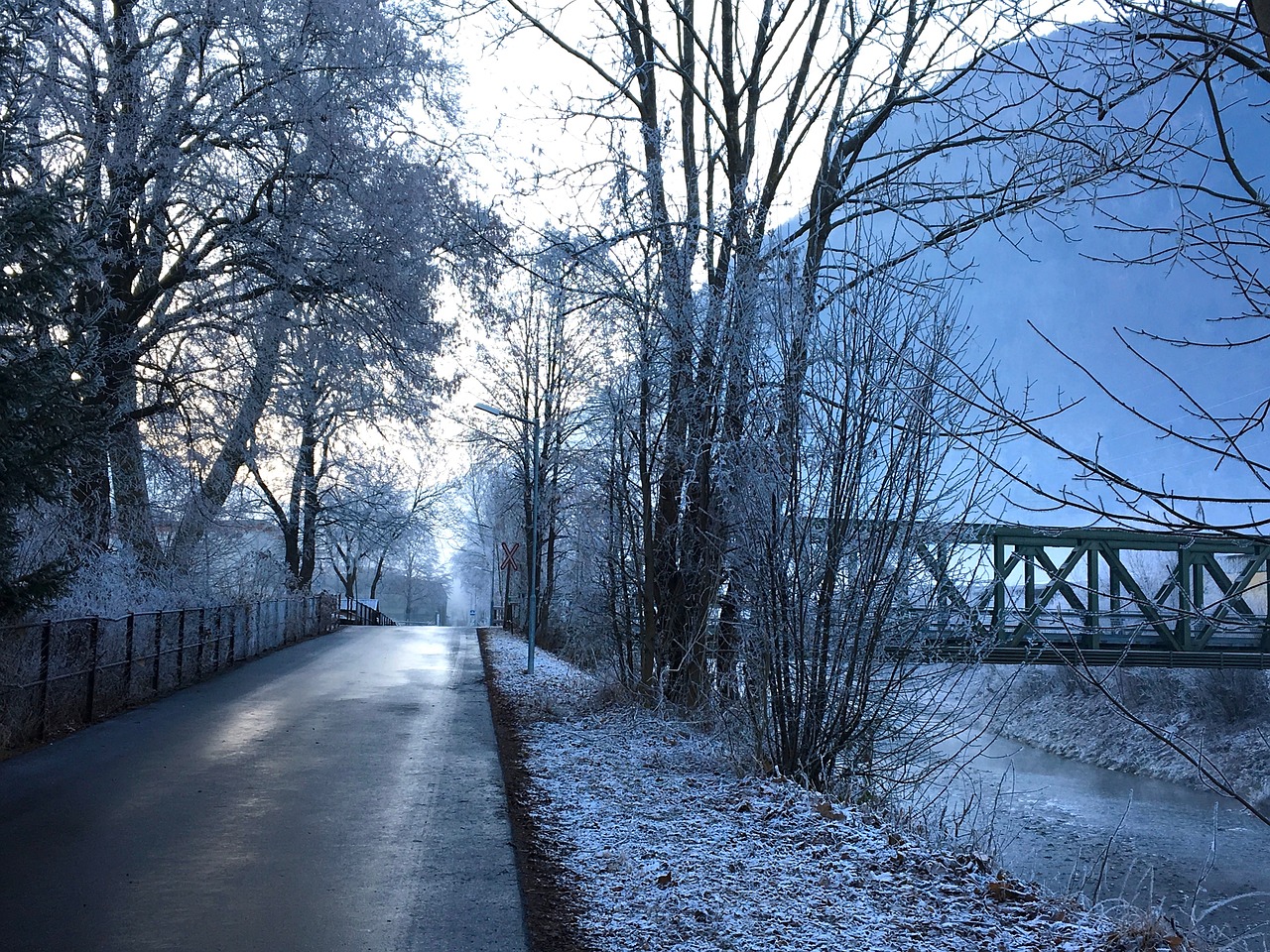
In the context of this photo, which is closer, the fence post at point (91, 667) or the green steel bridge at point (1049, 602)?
the green steel bridge at point (1049, 602)

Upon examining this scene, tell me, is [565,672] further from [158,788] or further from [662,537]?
[158,788]

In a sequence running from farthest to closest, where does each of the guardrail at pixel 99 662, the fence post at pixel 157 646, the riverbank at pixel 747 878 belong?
the fence post at pixel 157 646, the guardrail at pixel 99 662, the riverbank at pixel 747 878

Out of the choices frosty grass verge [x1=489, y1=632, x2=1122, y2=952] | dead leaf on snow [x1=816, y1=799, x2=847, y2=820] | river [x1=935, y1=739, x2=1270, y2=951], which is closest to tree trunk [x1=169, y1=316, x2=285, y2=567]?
frosty grass verge [x1=489, y1=632, x2=1122, y2=952]

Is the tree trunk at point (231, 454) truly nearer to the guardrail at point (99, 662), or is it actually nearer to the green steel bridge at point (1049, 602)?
the guardrail at point (99, 662)

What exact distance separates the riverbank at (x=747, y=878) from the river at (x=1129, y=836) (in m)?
1.52

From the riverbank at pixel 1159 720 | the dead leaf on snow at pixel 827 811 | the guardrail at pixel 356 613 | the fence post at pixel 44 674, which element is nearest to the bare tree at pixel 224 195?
the fence post at pixel 44 674

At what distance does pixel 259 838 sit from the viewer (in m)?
7.81

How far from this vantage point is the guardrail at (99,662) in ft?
38.6

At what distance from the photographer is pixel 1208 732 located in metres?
30.7

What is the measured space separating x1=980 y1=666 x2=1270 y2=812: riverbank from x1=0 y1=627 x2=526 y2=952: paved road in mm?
21622

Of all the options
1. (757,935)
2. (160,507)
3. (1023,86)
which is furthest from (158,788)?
(160,507)

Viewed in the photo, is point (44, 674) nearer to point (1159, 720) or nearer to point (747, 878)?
point (747, 878)

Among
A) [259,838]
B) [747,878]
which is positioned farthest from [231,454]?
[747,878]

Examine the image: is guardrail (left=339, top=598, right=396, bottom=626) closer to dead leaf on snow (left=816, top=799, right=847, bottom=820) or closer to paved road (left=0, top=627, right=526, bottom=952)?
paved road (left=0, top=627, right=526, bottom=952)
